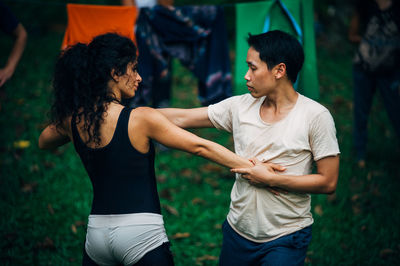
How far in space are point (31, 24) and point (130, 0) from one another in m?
5.48

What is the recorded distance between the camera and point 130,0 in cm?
412

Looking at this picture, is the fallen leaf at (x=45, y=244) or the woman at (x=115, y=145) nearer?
the woman at (x=115, y=145)

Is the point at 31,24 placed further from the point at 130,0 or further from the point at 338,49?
the point at 338,49

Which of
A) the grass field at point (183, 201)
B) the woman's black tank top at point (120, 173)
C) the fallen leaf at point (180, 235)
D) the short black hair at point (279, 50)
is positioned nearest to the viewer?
the woman's black tank top at point (120, 173)

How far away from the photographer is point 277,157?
210 centimetres

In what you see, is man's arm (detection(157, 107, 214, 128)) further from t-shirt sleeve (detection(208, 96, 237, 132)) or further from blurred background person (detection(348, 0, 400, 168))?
blurred background person (detection(348, 0, 400, 168))

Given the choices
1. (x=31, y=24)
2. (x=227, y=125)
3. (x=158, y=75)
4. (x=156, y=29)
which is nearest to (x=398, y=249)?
(x=227, y=125)

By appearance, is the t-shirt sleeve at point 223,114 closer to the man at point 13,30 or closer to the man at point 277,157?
the man at point 277,157

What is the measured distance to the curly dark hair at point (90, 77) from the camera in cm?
187

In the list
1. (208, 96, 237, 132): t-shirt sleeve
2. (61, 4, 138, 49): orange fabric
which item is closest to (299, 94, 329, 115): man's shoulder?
(208, 96, 237, 132): t-shirt sleeve

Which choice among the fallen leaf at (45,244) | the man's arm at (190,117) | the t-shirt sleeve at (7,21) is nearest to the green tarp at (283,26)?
the man's arm at (190,117)

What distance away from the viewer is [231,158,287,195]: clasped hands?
2.01 m

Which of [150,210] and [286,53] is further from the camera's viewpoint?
[286,53]

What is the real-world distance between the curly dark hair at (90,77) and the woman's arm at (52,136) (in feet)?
0.51
